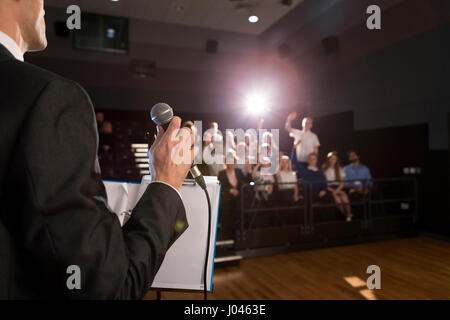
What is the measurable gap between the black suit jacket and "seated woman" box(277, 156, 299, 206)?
3.68 metres

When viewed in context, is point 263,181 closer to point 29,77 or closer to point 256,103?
point 256,103

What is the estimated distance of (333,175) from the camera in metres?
4.66

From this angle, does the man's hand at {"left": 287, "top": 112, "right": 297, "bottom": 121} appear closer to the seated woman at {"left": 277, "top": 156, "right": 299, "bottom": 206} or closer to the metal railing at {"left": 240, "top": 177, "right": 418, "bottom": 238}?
the seated woman at {"left": 277, "top": 156, "right": 299, "bottom": 206}

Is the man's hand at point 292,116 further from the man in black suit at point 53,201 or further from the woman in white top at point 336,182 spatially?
the man in black suit at point 53,201

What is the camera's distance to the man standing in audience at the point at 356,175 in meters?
4.49

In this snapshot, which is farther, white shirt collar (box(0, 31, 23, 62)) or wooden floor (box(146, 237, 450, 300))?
wooden floor (box(146, 237, 450, 300))

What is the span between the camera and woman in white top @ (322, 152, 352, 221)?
437cm

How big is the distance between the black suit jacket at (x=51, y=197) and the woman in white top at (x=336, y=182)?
421cm

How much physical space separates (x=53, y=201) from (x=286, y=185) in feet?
13.2

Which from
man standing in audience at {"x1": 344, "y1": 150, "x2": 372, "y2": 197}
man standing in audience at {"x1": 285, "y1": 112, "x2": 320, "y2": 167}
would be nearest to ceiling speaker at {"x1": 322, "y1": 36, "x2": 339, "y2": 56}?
man standing in audience at {"x1": 285, "y1": 112, "x2": 320, "y2": 167}

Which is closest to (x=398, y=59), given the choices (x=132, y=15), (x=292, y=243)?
(x=292, y=243)

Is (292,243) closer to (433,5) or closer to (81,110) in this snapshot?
(433,5)

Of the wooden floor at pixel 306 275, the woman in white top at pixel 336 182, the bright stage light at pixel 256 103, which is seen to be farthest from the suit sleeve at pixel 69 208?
the bright stage light at pixel 256 103

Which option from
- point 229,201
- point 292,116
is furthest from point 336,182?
point 292,116
